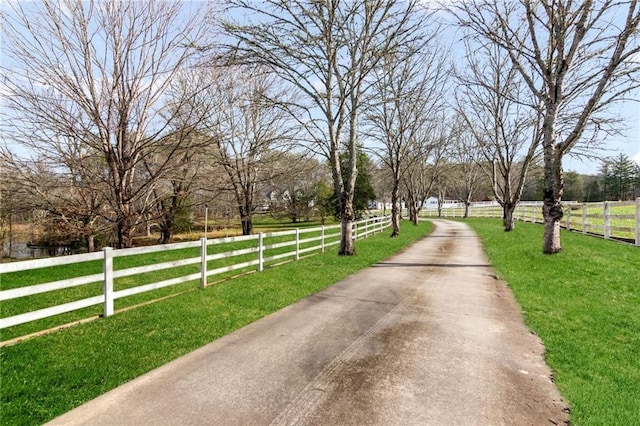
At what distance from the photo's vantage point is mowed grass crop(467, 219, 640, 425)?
3.16 m

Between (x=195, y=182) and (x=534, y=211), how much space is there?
22.5 metres

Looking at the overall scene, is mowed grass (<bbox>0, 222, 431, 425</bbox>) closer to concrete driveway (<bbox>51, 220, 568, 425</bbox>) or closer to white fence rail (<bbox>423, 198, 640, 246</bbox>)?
concrete driveway (<bbox>51, 220, 568, 425</bbox>)

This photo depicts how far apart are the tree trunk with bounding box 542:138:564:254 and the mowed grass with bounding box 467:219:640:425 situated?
1.33ft

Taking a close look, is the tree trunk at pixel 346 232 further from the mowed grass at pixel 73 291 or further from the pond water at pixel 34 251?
the pond water at pixel 34 251

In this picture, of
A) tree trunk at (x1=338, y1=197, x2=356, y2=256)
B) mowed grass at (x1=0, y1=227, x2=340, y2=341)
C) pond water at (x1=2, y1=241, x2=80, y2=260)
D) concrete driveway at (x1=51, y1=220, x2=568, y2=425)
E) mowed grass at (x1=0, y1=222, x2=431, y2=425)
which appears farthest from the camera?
pond water at (x1=2, y1=241, x2=80, y2=260)

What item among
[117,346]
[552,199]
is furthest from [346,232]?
[117,346]

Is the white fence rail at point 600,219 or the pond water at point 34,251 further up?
the white fence rail at point 600,219

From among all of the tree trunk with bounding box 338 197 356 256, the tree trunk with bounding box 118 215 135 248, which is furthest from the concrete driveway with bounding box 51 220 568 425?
the tree trunk with bounding box 118 215 135 248

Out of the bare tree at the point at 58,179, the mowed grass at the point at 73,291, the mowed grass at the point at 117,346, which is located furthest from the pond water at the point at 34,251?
the mowed grass at the point at 117,346

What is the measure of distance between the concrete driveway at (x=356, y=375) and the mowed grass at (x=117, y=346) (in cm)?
23

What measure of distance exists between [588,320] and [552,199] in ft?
22.0

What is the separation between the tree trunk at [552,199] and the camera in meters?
10.6

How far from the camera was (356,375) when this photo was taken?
11.8 ft

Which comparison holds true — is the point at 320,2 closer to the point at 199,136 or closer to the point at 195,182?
the point at 199,136
